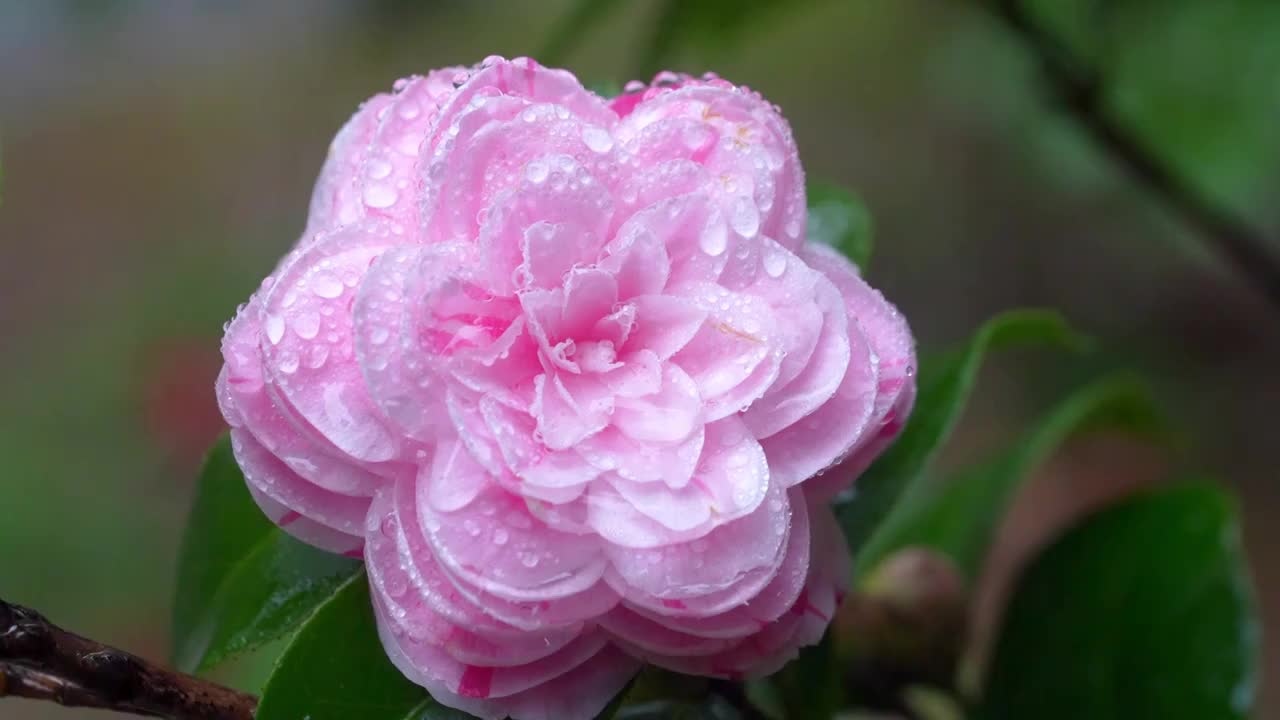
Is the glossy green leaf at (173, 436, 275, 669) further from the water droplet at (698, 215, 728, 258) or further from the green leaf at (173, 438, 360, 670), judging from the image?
the water droplet at (698, 215, 728, 258)

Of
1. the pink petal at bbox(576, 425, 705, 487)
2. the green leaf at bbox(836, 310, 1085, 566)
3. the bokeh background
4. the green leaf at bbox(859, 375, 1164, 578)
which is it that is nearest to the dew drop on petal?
the pink petal at bbox(576, 425, 705, 487)

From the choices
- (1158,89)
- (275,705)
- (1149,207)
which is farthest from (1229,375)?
(275,705)

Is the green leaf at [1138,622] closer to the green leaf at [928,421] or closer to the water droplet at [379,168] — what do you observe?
the green leaf at [928,421]

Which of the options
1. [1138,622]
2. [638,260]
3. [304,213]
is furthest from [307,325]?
[304,213]

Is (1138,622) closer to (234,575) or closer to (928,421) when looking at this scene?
(928,421)

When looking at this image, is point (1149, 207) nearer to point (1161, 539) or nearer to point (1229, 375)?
point (1229, 375)
